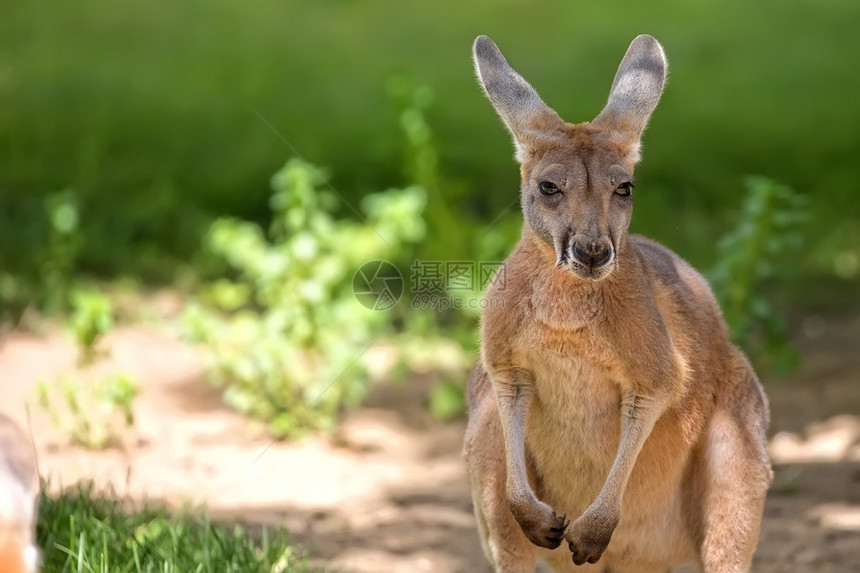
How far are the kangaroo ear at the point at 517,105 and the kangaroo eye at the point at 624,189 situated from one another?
0.89ft

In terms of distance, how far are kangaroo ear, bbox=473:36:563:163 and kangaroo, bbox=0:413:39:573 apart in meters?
1.51

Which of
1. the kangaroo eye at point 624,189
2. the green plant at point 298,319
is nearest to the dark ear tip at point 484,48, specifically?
the kangaroo eye at point 624,189

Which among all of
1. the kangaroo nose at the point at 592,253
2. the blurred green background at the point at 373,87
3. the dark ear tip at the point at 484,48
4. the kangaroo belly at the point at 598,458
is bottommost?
the kangaroo belly at the point at 598,458

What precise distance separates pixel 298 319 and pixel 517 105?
2597 millimetres

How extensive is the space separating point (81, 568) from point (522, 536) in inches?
48.9

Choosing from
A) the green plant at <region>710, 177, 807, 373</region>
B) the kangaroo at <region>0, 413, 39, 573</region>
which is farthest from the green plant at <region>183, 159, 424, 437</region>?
the kangaroo at <region>0, 413, 39, 573</region>

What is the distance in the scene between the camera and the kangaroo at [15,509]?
254 centimetres

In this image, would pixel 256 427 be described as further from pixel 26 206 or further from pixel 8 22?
pixel 8 22

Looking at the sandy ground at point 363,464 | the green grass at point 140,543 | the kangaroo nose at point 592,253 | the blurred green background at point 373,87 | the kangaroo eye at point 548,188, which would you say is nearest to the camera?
the kangaroo nose at point 592,253

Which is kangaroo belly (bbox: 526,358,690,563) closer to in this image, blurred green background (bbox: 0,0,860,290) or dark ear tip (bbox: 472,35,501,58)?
dark ear tip (bbox: 472,35,501,58)

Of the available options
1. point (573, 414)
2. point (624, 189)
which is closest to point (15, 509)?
point (573, 414)

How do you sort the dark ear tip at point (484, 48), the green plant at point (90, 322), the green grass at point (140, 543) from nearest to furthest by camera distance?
the dark ear tip at point (484, 48), the green grass at point (140, 543), the green plant at point (90, 322)

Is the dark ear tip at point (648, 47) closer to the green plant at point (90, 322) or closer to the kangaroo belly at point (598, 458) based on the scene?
the kangaroo belly at point (598, 458)

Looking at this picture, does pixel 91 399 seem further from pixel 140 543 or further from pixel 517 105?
pixel 517 105
